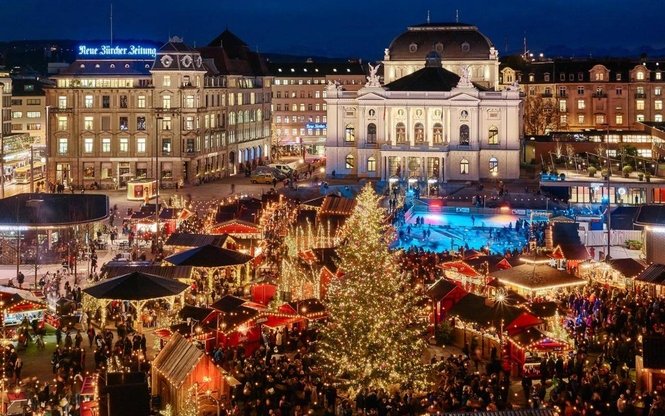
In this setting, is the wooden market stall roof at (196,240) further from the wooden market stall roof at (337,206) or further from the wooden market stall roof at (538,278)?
the wooden market stall roof at (538,278)

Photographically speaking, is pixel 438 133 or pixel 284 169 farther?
pixel 284 169

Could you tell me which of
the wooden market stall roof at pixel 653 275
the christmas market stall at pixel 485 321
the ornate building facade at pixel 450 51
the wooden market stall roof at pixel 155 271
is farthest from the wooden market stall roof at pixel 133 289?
the ornate building facade at pixel 450 51

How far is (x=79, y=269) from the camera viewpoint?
45.6 meters

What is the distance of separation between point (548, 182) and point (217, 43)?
145 feet

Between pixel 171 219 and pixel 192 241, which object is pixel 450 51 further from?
pixel 192 241

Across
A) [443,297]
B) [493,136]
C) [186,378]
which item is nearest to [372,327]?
[186,378]

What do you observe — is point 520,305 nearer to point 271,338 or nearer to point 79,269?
point 271,338

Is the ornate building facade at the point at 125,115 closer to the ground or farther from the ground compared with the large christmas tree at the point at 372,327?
farther from the ground

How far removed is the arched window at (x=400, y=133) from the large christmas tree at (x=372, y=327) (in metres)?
59.9

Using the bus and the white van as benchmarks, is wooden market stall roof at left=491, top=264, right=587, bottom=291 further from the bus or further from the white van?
the white van

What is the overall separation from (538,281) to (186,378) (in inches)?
622

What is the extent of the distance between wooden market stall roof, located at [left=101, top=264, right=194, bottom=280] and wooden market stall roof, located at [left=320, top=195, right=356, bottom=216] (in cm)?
1579

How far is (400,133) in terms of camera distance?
85.8 meters

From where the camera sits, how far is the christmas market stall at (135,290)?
109 ft
